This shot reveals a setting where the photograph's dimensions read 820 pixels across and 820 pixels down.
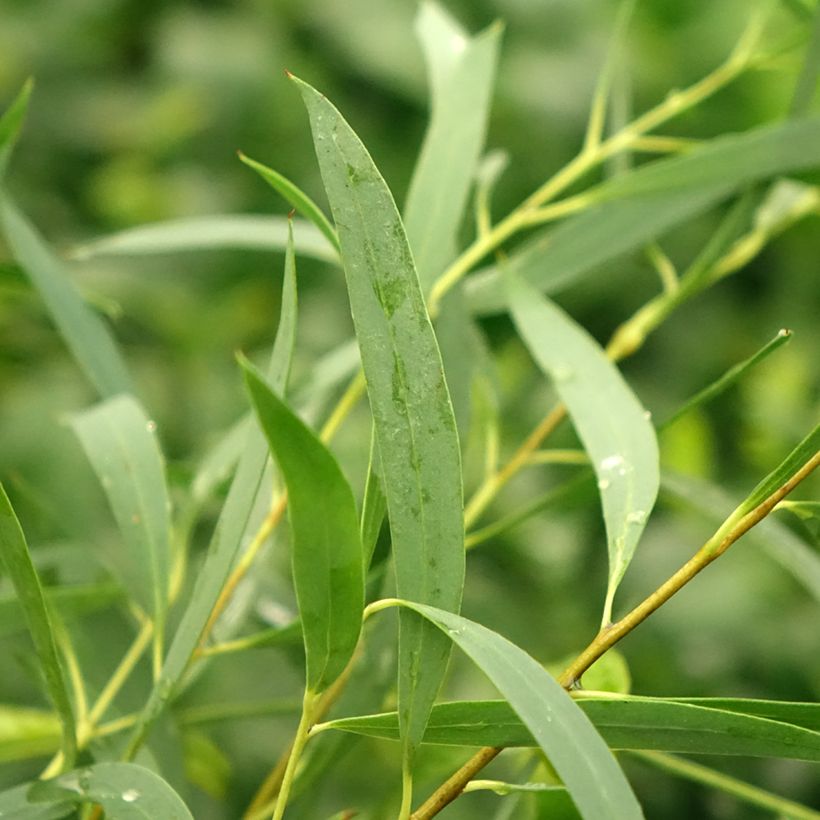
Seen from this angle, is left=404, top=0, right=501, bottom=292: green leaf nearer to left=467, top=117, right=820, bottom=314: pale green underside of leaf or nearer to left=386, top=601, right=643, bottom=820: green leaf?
left=467, top=117, right=820, bottom=314: pale green underside of leaf

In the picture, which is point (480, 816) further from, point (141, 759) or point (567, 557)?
point (141, 759)

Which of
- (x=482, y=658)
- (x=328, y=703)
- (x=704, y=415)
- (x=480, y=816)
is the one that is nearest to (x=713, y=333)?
(x=704, y=415)

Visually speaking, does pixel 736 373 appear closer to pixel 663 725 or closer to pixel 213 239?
pixel 663 725

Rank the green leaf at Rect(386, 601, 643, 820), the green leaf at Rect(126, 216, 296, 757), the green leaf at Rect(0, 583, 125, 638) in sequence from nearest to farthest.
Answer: the green leaf at Rect(386, 601, 643, 820), the green leaf at Rect(126, 216, 296, 757), the green leaf at Rect(0, 583, 125, 638)

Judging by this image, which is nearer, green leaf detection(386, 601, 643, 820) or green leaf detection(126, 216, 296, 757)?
green leaf detection(386, 601, 643, 820)

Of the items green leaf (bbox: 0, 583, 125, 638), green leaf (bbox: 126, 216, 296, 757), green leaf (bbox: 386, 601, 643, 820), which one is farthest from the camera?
green leaf (bbox: 0, 583, 125, 638)

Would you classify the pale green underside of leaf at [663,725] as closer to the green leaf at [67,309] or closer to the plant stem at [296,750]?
the plant stem at [296,750]

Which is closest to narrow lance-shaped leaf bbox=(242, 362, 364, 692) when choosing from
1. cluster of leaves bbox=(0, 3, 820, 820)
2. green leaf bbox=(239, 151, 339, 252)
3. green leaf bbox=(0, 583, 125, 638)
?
cluster of leaves bbox=(0, 3, 820, 820)
